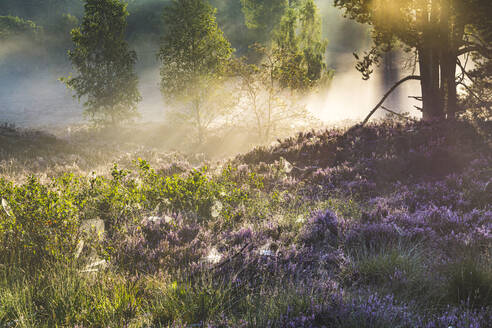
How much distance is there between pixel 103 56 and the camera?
26.1m

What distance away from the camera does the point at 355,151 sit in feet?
34.1

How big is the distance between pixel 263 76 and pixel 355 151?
11238mm

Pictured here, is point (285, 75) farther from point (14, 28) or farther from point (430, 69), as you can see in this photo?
point (14, 28)

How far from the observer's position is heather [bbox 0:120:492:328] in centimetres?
301

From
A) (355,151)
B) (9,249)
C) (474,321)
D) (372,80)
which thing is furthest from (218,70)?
(372,80)

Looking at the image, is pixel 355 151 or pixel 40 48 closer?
pixel 355 151

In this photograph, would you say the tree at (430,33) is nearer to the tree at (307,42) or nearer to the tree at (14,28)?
the tree at (307,42)

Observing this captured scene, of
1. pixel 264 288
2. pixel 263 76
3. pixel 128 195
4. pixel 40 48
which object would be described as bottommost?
pixel 264 288

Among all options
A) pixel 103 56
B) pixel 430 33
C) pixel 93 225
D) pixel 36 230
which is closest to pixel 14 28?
pixel 103 56


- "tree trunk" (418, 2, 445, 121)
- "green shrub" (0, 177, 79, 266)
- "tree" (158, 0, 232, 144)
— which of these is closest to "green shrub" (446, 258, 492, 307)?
"green shrub" (0, 177, 79, 266)

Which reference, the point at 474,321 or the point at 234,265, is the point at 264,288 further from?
the point at 474,321

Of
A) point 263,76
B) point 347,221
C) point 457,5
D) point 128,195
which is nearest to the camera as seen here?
point 347,221

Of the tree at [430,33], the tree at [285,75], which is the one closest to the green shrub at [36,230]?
the tree at [430,33]

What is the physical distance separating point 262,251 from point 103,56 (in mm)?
26201
